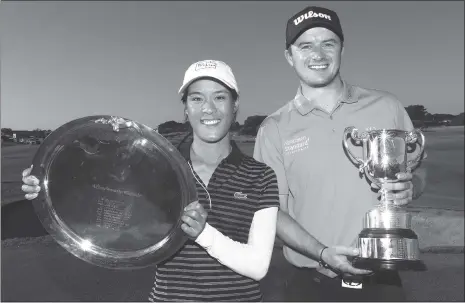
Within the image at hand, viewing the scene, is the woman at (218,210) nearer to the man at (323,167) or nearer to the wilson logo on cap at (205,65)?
the wilson logo on cap at (205,65)

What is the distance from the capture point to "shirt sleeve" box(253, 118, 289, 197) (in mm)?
1867

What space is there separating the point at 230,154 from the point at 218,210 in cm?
20

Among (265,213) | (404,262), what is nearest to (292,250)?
(404,262)

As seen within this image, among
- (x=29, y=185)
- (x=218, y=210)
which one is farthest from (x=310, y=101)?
(x=29, y=185)

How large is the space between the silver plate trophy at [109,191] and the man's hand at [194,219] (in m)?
0.13

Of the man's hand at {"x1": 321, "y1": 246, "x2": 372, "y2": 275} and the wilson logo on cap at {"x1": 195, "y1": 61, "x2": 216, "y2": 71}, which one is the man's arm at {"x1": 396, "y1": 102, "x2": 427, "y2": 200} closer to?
the man's hand at {"x1": 321, "y1": 246, "x2": 372, "y2": 275}

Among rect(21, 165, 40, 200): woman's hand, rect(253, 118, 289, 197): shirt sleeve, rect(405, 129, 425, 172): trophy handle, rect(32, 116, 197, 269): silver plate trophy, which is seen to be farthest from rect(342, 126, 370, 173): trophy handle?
rect(21, 165, 40, 200): woman's hand

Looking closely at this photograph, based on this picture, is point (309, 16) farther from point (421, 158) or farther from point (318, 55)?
point (421, 158)

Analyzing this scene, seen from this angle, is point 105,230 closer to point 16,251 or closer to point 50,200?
point 50,200

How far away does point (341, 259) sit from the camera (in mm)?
1624

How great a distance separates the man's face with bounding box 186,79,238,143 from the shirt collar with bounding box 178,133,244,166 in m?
0.07

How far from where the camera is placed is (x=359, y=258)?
158cm

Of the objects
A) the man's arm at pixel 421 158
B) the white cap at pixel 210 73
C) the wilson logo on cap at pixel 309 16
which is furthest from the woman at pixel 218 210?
the man's arm at pixel 421 158

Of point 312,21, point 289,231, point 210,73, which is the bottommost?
point 289,231
